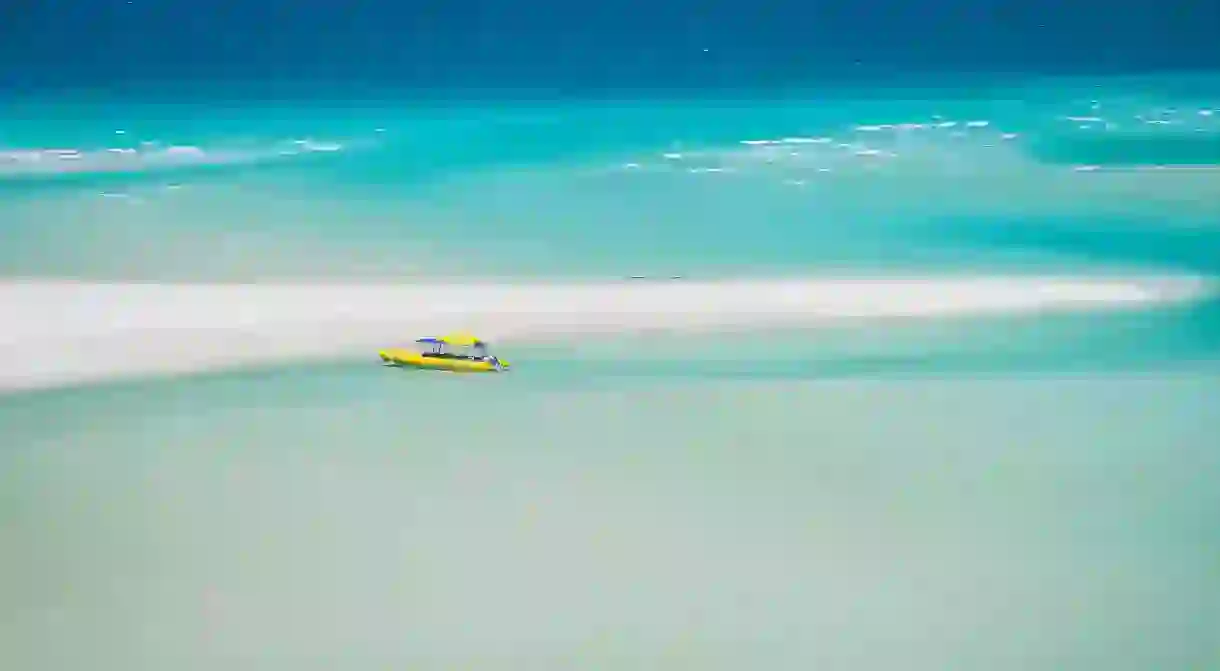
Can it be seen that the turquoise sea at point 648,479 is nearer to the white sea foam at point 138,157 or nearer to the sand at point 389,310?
the sand at point 389,310

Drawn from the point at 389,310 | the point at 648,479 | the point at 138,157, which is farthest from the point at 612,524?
the point at 138,157

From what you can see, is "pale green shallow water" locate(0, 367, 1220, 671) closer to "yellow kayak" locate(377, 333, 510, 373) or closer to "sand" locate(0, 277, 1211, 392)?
"yellow kayak" locate(377, 333, 510, 373)

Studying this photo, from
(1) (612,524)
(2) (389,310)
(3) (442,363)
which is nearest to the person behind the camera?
(1) (612,524)

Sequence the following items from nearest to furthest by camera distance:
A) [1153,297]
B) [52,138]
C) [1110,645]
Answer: [1110,645]
[1153,297]
[52,138]

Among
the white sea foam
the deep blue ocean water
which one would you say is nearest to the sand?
the deep blue ocean water

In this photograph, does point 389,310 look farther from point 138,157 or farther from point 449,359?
point 138,157

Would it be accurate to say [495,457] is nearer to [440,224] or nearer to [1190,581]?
[1190,581]

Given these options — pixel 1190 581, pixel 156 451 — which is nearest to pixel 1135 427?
pixel 1190 581
